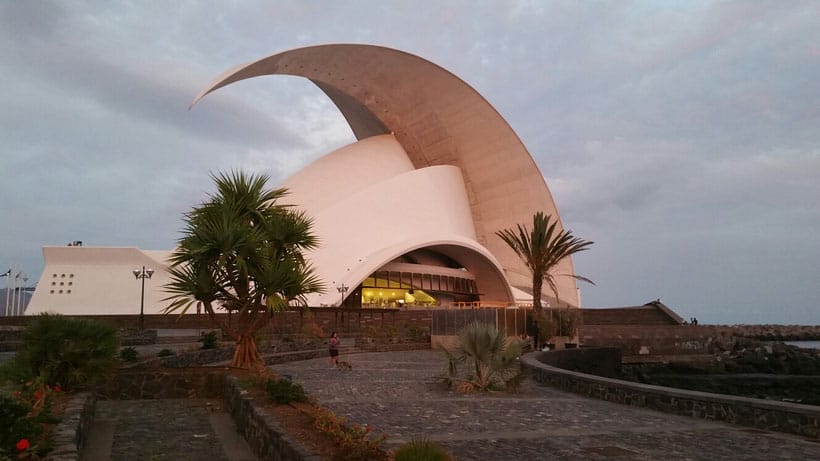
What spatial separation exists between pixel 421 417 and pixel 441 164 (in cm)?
3819

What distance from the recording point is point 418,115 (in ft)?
143

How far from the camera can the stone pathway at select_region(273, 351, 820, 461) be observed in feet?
19.1

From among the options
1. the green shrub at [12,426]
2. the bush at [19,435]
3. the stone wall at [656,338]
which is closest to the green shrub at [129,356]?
the bush at [19,435]

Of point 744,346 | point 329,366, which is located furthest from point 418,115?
point 329,366

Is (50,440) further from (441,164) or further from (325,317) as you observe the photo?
(441,164)

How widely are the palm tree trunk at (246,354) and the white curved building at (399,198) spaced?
21.1 m

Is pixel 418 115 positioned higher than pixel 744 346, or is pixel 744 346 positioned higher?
pixel 418 115

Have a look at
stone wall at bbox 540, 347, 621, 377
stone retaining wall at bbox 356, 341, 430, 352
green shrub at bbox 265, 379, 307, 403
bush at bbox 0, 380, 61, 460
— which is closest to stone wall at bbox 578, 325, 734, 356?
stone wall at bbox 540, 347, 621, 377

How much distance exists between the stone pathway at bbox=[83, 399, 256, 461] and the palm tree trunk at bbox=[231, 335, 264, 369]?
1.38m

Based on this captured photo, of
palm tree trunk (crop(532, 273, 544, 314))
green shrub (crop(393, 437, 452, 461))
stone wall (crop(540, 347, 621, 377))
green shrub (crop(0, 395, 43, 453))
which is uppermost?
palm tree trunk (crop(532, 273, 544, 314))

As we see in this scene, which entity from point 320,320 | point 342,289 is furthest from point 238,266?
point 342,289

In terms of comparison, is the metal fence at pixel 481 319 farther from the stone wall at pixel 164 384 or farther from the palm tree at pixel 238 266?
the stone wall at pixel 164 384

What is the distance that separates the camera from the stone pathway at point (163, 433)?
6652mm

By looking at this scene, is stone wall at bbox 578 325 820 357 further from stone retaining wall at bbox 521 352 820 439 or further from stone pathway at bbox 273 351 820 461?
stone pathway at bbox 273 351 820 461
